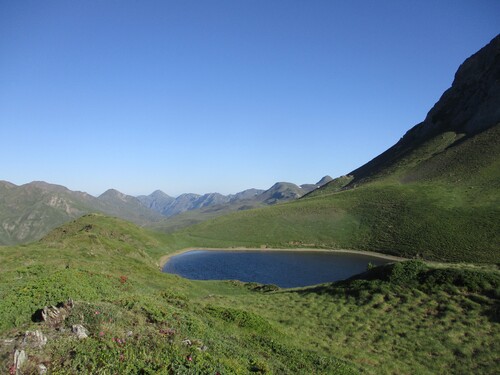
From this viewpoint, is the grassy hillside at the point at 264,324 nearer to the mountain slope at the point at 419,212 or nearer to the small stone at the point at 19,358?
the small stone at the point at 19,358

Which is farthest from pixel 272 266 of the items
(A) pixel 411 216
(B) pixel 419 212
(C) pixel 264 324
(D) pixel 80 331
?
(D) pixel 80 331

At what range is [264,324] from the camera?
1003 inches

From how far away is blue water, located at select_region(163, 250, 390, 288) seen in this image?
7956 centimetres

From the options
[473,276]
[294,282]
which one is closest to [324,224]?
A: [294,282]

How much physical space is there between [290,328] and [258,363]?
13.8 metres

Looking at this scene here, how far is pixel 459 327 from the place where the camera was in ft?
91.7

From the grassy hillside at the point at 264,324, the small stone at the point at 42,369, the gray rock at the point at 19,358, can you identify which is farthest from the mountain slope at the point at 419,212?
the gray rock at the point at 19,358

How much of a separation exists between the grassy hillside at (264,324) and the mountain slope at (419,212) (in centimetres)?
6547

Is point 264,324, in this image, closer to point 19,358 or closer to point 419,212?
point 19,358

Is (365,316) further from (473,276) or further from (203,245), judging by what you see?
(203,245)

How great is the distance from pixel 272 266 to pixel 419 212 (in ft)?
206

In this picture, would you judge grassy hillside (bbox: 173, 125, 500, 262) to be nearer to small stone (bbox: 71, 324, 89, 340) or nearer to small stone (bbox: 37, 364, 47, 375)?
small stone (bbox: 71, 324, 89, 340)

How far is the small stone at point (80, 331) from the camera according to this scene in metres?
13.5

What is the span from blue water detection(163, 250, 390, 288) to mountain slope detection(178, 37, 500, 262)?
45.1 feet
